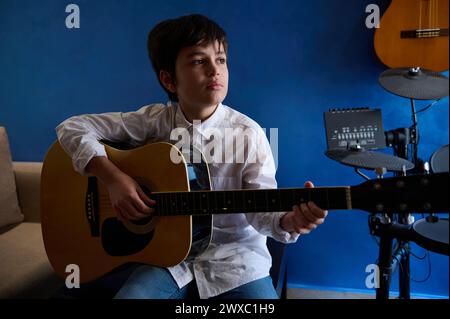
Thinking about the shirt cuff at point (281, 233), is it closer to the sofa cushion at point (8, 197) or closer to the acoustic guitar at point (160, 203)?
the acoustic guitar at point (160, 203)

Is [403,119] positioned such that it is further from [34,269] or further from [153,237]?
[34,269]

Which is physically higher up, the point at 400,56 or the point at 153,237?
the point at 400,56

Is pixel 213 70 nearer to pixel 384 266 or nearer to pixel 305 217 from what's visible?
pixel 305 217

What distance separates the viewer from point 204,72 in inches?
28.3

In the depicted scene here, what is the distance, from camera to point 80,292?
0.78 meters

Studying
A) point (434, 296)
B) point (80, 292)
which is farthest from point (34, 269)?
point (434, 296)

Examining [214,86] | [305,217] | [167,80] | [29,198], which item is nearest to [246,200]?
[305,217]

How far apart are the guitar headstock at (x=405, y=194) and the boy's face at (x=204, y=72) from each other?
340 mm

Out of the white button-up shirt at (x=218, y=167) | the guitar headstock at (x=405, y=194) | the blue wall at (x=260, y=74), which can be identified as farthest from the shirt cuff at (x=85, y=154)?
the guitar headstock at (x=405, y=194)

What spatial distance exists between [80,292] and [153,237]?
23 centimetres

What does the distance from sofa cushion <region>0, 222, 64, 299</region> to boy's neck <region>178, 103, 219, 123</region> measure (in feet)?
1.79

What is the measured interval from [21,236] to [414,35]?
1.08 metres

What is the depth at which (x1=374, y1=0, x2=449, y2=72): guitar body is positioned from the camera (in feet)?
1.89

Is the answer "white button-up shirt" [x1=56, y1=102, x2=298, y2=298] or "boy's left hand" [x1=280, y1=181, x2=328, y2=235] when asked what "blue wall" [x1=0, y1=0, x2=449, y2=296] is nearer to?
"white button-up shirt" [x1=56, y1=102, x2=298, y2=298]
